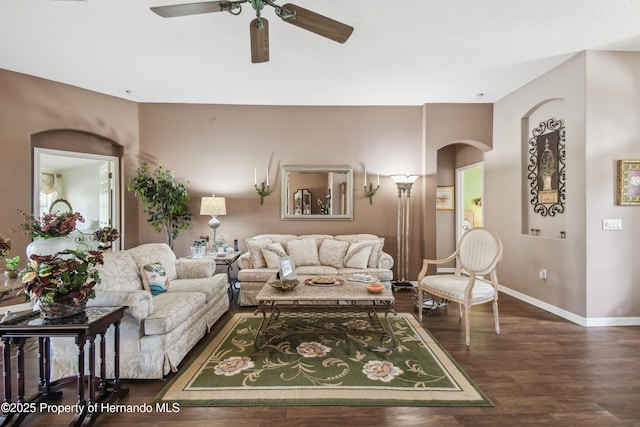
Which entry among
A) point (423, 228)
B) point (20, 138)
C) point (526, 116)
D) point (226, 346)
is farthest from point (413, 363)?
point (20, 138)

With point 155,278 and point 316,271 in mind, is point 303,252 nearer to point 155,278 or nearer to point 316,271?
point 316,271

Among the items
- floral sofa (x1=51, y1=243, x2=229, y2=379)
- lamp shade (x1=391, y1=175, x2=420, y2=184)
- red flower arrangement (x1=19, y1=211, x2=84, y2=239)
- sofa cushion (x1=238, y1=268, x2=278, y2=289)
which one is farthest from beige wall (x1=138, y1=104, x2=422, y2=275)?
red flower arrangement (x1=19, y1=211, x2=84, y2=239)

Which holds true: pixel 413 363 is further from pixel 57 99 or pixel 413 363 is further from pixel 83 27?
pixel 57 99

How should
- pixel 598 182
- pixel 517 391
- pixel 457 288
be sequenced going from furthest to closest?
pixel 598 182 → pixel 457 288 → pixel 517 391

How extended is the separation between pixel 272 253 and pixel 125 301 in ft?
7.16

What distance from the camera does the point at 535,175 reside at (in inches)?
168

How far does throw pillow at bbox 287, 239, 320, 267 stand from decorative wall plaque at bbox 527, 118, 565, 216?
321cm

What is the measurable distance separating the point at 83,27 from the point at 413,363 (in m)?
4.31

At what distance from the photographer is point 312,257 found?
4.51 metres

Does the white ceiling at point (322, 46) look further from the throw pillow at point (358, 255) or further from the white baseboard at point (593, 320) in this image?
the white baseboard at point (593, 320)

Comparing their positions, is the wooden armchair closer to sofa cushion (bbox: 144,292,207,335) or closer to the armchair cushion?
the armchair cushion

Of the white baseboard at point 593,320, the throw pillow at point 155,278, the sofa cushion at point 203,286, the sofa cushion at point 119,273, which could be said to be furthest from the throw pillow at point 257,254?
the white baseboard at point 593,320

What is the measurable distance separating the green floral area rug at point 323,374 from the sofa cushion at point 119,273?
34.1 inches

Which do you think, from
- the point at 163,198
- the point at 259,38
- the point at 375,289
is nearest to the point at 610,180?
the point at 375,289
